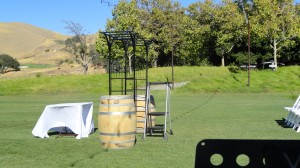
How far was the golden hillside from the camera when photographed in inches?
5571

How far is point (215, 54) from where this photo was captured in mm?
67750

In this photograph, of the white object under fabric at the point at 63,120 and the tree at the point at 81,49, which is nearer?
the white object under fabric at the point at 63,120

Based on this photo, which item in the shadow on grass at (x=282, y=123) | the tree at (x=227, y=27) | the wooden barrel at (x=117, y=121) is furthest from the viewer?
the tree at (x=227, y=27)

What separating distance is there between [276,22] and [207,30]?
12.6 meters

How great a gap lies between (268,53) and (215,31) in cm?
802

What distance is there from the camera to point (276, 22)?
2005 inches

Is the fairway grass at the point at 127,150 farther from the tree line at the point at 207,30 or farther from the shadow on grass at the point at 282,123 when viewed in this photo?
the tree line at the point at 207,30

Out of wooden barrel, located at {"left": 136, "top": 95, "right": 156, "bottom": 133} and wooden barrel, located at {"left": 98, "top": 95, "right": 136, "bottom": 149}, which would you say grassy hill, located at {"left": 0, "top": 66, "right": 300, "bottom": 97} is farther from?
wooden barrel, located at {"left": 98, "top": 95, "right": 136, "bottom": 149}

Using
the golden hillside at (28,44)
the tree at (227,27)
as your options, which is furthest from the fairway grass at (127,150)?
the golden hillside at (28,44)

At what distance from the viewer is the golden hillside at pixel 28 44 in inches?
5571

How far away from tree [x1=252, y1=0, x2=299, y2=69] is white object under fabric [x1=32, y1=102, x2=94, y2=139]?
42403 millimetres

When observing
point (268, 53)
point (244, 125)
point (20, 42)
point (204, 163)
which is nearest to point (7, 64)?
point (20, 42)

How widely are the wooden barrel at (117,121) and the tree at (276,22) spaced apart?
143 ft

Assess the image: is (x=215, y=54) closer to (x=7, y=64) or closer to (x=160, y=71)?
(x=160, y=71)
